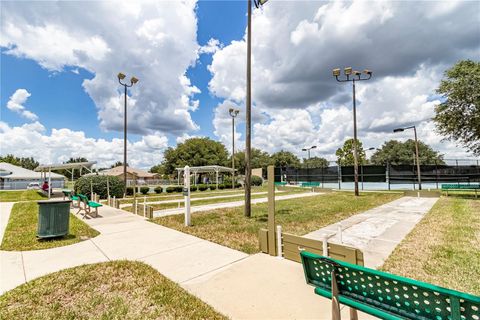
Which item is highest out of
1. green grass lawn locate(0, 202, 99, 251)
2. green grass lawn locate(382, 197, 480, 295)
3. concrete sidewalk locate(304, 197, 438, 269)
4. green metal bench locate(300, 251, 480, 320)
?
green metal bench locate(300, 251, 480, 320)

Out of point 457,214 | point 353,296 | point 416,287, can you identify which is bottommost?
point 457,214

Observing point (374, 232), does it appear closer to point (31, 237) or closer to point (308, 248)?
point (308, 248)

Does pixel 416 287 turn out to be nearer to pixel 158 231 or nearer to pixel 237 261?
pixel 237 261

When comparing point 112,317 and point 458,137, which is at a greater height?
point 458,137

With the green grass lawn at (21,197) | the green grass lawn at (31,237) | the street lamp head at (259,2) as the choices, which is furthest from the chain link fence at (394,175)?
the green grass lawn at (21,197)

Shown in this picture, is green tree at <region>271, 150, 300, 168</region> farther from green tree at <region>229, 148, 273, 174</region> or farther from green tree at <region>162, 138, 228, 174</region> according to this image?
green tree at <region>162, 138, 228, 174</region>

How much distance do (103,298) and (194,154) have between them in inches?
1769

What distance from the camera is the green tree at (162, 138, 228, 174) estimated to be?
4694cm

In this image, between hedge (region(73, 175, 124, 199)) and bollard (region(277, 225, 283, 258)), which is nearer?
bollard (region(277, 225, 283, 258))

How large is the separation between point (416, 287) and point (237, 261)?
10.6ft

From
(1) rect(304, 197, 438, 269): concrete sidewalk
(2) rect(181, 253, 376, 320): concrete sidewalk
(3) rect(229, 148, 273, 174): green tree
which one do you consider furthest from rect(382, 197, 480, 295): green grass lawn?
(3) rect(229, 148, 273, 174): green tree

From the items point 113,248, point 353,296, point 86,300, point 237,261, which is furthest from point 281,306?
point 113,248

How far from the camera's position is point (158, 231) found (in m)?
6.87

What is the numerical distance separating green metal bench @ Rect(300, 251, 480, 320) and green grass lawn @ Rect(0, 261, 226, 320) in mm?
1289
